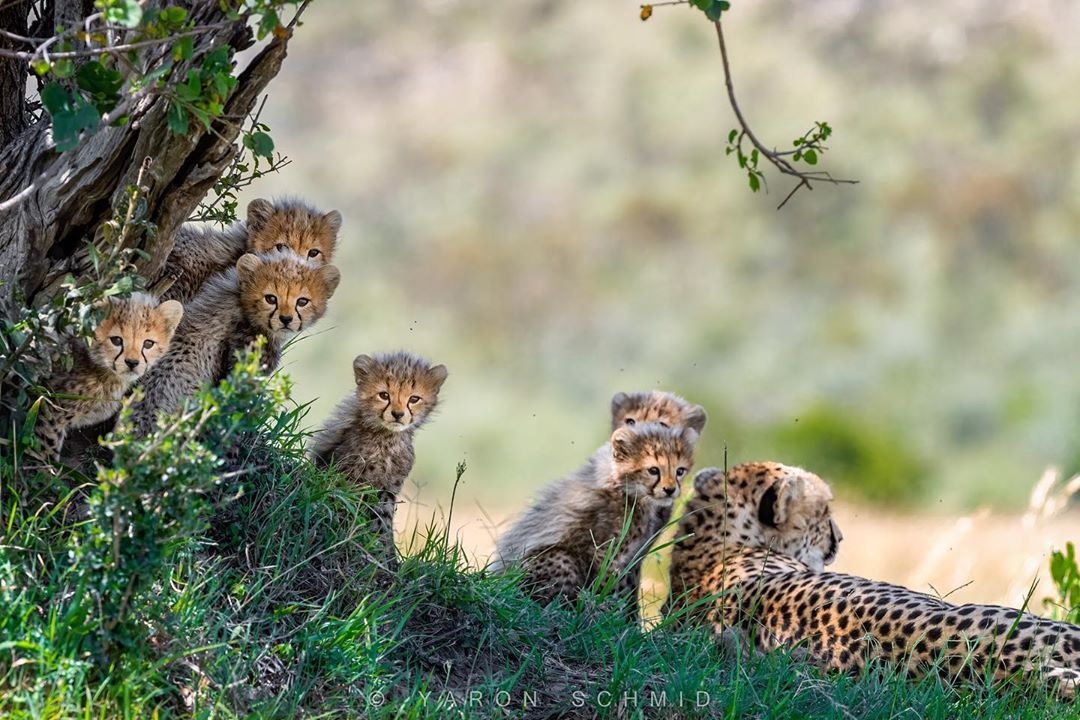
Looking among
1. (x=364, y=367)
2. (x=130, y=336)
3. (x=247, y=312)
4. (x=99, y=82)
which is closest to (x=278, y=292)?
(x=247, y=312)

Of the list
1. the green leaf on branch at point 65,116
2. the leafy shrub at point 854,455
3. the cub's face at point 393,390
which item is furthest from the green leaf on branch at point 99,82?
the leafy shrub at point 854,455

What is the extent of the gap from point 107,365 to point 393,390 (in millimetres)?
1035

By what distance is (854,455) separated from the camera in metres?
16.4

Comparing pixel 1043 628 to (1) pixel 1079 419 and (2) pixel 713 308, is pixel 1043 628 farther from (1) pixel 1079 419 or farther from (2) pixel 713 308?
(2) pixel 713 308

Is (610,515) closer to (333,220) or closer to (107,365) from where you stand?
(333,220)

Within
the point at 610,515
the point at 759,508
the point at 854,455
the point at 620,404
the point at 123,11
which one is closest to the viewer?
the point at 123,11

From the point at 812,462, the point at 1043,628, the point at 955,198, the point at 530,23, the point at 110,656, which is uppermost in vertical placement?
the point at 530,23

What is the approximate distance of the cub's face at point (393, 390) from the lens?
4602 mm

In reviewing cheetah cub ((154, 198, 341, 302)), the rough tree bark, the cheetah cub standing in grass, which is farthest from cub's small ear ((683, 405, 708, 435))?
the rough tree bark

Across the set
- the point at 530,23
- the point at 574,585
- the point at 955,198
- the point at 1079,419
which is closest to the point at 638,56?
the point at 530,23

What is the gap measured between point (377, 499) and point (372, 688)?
0.99 metres

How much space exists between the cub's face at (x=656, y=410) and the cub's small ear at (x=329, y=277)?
1523 mm

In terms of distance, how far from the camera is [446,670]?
390 cm

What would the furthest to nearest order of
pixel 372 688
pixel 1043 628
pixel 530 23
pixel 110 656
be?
pixel 530 23
pixel 1043 628
pixel 372 688
pixel 110 656
